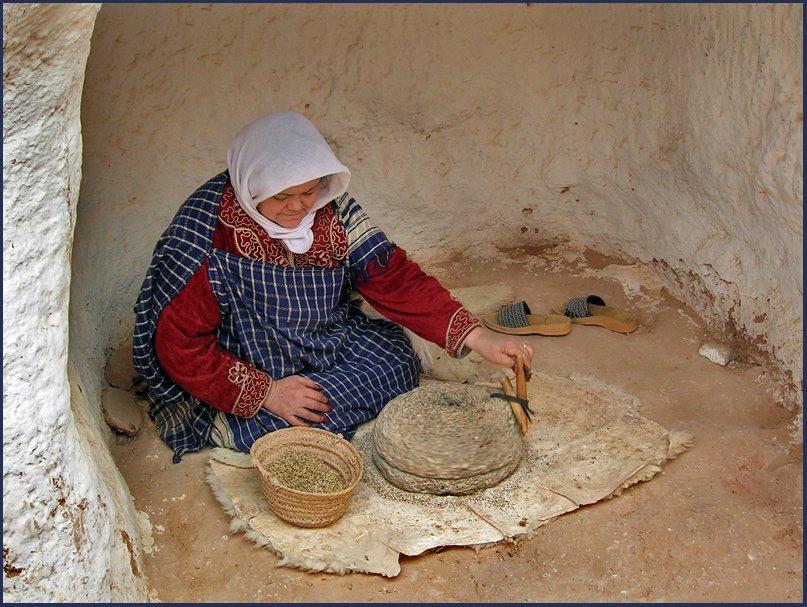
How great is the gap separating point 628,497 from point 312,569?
961 millimetres

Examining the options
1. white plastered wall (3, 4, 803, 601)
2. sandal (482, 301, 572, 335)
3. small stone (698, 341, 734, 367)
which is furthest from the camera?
sandal (482, 301, 572, 335)

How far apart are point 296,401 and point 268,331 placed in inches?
9.6

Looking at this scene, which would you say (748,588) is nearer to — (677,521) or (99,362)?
(677,521)

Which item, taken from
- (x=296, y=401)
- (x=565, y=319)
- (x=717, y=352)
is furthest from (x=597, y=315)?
(x=296, y=401)

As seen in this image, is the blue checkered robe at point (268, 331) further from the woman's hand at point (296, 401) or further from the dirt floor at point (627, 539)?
the dirt floor at point (627, 539)

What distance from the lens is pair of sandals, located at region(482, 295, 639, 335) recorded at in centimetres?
339

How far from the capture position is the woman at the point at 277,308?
244cm

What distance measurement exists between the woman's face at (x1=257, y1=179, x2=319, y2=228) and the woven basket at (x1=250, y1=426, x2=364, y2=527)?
25.5 inches

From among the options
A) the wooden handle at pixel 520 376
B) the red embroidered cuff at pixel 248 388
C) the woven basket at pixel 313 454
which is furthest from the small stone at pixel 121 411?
the wooden handle at pixel 520 376

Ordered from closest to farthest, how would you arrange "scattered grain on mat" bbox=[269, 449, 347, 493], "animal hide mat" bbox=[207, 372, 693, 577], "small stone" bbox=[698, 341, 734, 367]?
"animal hide mat" bbox=[207, 372, 693, 577] < "scattered grain on mat" bbox=[269, 449, 347, 493] < "small stone" bbox=[698, 341, 734, 367]

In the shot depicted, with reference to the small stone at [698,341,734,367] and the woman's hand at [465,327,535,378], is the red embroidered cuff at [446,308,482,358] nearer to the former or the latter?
the woman's hand at [465,327,535,378]

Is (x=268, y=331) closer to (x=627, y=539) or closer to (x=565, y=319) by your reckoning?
(x=627, y=539)

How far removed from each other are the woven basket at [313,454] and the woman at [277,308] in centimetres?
13

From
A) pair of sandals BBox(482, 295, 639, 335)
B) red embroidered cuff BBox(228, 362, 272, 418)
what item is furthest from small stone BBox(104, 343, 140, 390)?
pair of sandals BBox(482, 295, 639, 335)
